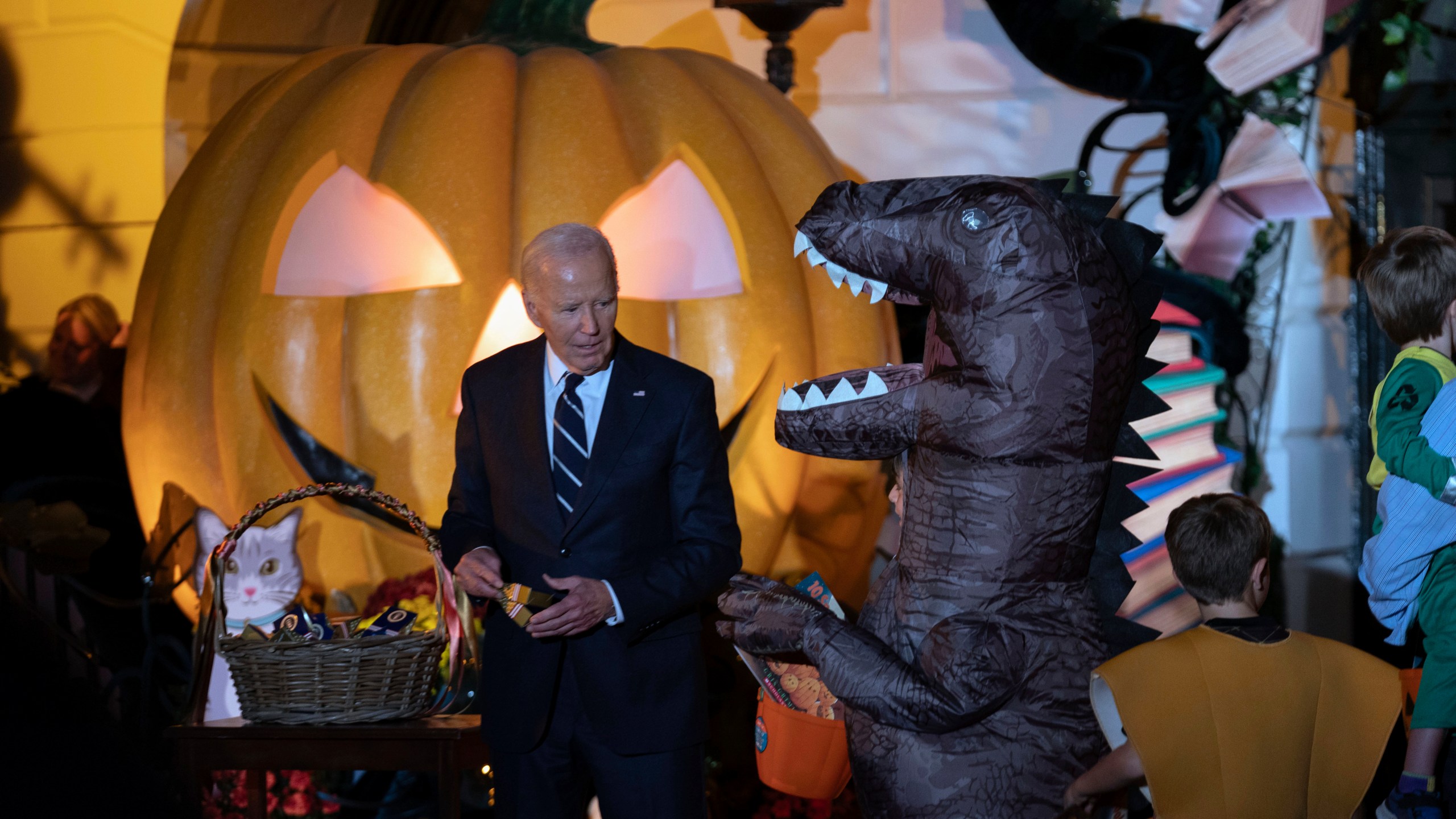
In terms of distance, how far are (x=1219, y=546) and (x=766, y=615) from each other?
51 cm

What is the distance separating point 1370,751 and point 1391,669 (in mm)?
91

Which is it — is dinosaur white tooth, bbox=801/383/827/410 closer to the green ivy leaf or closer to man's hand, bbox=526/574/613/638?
man's hand, bbox=526/574/613/638

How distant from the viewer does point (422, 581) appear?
2.17 meters

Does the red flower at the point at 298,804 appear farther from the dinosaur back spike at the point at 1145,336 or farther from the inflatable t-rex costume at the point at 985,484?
the dinosaur back spike at the point at 1145,336

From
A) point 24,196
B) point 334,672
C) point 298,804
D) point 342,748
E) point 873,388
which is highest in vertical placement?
point 24,196

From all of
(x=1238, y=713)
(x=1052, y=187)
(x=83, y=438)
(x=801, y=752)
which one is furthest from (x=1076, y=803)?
(x=83, y=438)

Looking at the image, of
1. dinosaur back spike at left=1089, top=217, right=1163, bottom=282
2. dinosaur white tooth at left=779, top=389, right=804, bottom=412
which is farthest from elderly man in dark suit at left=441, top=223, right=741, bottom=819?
dinosaur back spike at left=1089, top=217, right=1163, bottom=282

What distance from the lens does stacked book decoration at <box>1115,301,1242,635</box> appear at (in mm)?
2410

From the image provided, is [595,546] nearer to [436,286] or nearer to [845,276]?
[845,276]

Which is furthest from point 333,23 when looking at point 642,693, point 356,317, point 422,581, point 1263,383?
point 1263,383

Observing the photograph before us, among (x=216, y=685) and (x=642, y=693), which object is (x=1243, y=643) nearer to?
(x=642, y=693)

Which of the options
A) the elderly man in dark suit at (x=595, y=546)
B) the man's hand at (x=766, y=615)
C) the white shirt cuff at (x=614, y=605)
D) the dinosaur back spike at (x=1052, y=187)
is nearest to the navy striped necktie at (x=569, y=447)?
the elderly man in dark suit at (x=595, y=546)

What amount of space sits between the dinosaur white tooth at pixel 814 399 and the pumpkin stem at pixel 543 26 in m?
1.30

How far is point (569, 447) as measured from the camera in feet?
4.88
